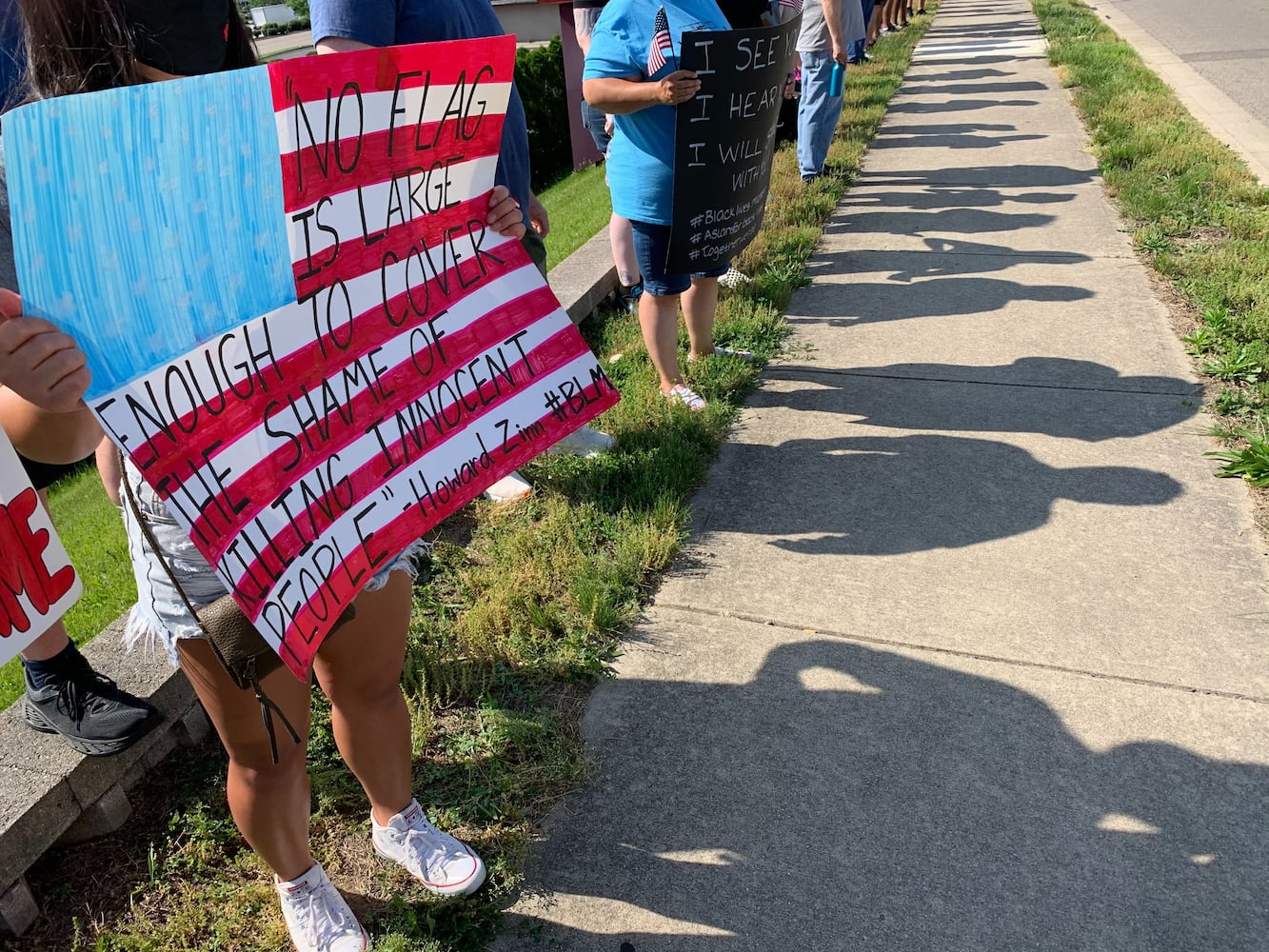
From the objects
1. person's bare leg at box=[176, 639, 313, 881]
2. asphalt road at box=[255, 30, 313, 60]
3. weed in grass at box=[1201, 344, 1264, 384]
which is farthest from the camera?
asphalt road at box=[255, 30, 313, 60]

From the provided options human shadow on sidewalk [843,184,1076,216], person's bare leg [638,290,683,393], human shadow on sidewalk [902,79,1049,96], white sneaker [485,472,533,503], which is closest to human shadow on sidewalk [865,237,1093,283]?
human shadow on sidewalk [843,184,1076,216]

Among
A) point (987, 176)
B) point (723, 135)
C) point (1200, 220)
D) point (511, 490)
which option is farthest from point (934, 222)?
point (511, 490)

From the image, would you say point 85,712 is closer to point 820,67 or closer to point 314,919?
point 314,919

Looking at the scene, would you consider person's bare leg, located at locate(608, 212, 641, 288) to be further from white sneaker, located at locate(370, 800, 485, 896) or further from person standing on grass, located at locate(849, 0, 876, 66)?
person standing on grass, located at locate(849, 0, 876, 66)

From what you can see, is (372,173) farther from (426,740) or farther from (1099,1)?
(1099,1)

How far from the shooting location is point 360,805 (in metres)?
2.28

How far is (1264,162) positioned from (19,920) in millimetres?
7856

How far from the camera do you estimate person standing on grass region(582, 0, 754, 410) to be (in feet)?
10.3

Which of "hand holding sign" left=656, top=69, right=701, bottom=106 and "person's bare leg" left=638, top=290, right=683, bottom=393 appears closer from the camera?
"hand holding sign" left=656, top=69, right=701, bottom=106

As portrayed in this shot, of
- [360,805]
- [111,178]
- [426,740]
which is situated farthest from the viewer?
[426,740]

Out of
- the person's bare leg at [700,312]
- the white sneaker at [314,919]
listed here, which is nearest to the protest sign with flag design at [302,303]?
the white sneaker at [314,919]

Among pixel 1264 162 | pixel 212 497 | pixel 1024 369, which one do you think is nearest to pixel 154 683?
pixel 212 497

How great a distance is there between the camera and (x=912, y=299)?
5.07 m

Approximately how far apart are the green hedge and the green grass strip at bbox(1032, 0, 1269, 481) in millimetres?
6114
